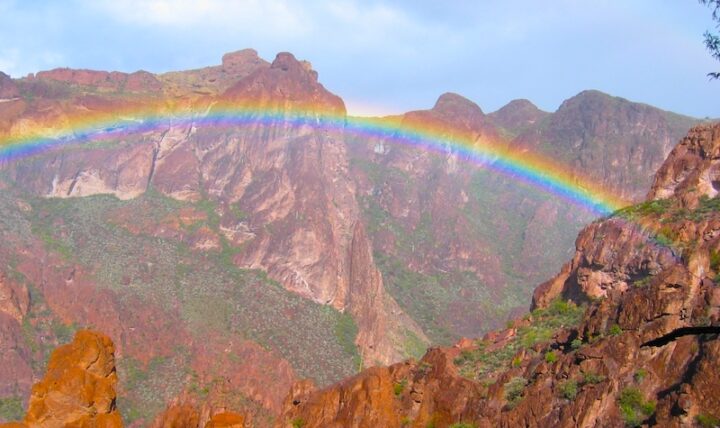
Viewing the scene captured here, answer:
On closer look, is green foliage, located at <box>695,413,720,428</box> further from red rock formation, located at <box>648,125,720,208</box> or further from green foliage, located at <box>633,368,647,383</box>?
red rock formation, located at <box>648,125,720,208</box>

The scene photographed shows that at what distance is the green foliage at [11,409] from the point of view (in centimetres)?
10644

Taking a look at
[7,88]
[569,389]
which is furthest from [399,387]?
[7,88]

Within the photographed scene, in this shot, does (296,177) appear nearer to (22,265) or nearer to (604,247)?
(22,265)

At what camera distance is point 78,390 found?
3919 centimetres

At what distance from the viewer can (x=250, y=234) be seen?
17875cm

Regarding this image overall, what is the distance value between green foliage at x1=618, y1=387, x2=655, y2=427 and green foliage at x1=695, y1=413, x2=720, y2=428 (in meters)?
2.58

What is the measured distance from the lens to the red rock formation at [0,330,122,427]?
38.7 metres

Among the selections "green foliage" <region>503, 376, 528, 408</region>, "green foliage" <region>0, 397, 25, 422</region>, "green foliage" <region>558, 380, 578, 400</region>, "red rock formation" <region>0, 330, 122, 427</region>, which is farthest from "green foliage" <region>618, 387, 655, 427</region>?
"green foliage" <region>0, 397, 25, 422</region>

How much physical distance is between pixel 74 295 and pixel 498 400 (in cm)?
10561

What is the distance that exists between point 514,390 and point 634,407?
8010mm

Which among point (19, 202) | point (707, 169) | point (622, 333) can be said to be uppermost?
point (707, 169)

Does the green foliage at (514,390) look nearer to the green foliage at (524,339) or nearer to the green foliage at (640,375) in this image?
the green foliage at (640,375)

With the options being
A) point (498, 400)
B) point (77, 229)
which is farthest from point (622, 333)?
point (77, 229)

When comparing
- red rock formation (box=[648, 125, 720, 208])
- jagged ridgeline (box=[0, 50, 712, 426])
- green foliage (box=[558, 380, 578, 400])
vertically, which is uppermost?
red rock formation (box=[648, 125, 720, 208])
